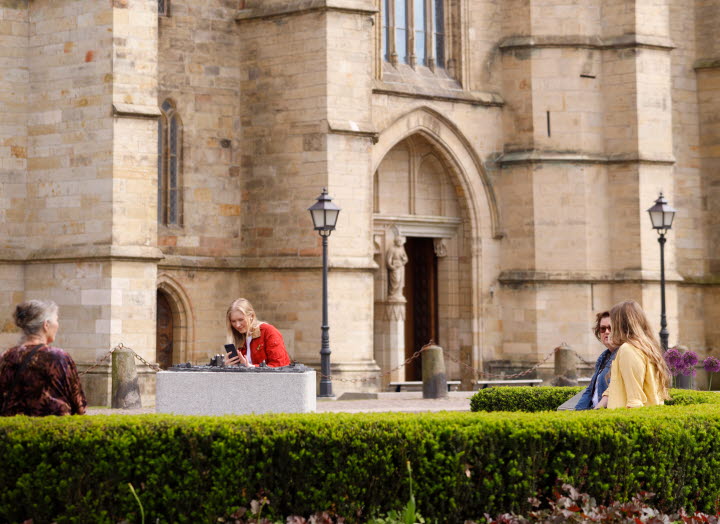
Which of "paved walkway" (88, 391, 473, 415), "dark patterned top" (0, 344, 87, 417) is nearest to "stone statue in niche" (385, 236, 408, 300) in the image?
"paved walkway" (88, 391, 473, 415)

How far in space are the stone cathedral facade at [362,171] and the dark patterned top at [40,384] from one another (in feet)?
42.3

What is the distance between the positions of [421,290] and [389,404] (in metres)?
9.00

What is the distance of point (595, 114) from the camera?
30.2m

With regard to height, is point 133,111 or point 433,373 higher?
point 133,111

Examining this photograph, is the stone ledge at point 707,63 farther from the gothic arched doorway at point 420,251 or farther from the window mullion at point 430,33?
the gothic arched doorway at point 420,251

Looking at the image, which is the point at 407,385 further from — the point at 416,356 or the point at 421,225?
the point at 421,225

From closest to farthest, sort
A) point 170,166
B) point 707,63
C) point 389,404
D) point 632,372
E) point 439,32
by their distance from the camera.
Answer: point 632,372 < point 389,404 < point 170,166 < point 439,32 < point 707,63

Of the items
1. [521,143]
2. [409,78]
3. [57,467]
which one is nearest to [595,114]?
[521,143]

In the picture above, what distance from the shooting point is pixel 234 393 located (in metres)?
11.7

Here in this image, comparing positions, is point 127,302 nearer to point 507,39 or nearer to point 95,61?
point 95,61

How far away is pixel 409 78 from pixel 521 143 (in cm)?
284

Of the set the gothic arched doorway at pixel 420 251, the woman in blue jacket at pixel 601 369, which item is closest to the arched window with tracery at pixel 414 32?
the gothic arched doorway at pixel 420 251

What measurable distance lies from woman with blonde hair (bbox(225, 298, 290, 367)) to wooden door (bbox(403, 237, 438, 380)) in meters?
18.3

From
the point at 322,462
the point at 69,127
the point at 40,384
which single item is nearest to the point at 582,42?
the point at 69,127
